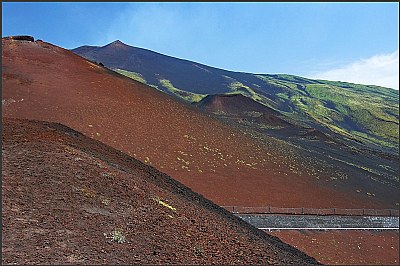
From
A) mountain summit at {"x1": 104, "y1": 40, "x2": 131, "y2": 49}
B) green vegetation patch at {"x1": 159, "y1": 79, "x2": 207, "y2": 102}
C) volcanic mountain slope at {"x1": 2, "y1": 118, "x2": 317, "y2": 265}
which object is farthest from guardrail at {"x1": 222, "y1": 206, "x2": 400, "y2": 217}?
mountain summit at {"x1": 104, "y1": 40, "x2": 131, "y2": 49}

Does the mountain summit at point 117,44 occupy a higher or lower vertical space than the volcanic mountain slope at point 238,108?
higher

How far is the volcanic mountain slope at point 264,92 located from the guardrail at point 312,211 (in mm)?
79478

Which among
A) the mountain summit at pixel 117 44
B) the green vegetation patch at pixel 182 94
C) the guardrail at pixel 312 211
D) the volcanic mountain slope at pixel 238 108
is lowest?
the guardrail at pixel 312 211

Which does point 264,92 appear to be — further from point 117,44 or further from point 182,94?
point 117,44

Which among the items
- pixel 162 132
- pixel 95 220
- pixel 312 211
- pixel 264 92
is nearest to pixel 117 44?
pixel 264 92

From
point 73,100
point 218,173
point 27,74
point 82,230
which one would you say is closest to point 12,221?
point 82,230

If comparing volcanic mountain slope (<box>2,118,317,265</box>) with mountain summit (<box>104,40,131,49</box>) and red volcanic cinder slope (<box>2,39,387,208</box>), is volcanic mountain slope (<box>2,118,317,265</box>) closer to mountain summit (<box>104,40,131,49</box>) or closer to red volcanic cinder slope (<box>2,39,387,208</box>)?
red volcanic cinder slope (<box>2,39,387,208</box>)

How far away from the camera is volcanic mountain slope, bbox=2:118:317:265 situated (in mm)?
7577

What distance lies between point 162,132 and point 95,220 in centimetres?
2601

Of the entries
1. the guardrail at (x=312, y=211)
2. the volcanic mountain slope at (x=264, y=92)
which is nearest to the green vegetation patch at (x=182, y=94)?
the volcanic mountain slope at (x=264, y=92)

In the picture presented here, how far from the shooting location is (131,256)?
7.86 metres

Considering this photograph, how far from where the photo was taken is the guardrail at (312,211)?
2401 cm

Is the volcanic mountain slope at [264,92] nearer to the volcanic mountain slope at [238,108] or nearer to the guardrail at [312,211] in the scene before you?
the volcanic mountain slope at [238,108]

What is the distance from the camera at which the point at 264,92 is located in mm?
158875
